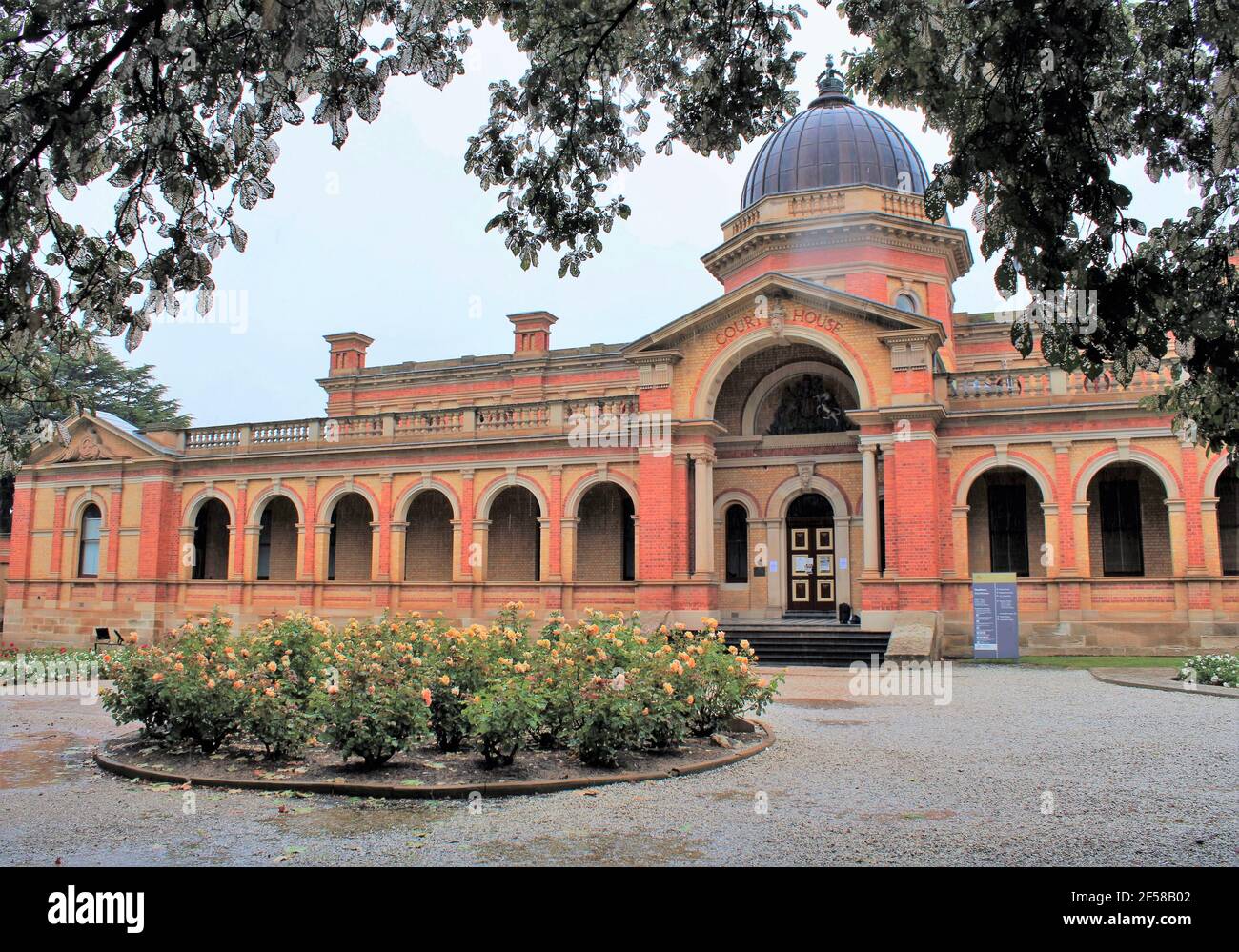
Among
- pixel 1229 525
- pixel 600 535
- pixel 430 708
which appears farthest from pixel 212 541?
pixel 1229 525

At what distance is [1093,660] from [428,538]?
18746 mm

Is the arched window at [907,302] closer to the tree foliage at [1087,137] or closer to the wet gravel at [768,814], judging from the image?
the wet gravel at [768,814]

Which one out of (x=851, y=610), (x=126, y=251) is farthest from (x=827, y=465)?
(x=126, y=251)

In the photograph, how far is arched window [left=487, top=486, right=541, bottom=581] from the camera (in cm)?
2903

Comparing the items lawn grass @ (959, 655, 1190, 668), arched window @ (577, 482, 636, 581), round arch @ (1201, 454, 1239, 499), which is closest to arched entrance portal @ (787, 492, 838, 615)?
lawn grass @ (959, 655, 1190, 668)

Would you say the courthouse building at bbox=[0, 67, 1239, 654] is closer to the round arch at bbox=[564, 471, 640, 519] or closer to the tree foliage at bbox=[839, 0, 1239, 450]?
the round arch at bbox=[564, 471, 640, 519]

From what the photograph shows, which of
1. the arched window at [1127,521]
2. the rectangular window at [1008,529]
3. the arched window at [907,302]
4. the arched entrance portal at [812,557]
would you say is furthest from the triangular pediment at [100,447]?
the arched window at [1127,521]

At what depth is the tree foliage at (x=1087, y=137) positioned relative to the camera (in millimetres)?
5266

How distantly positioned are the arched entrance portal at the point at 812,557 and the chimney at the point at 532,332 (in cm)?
1288

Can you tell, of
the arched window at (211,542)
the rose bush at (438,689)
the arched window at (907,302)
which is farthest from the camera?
the arched window at (211,542)

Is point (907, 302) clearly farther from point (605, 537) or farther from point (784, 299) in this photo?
point (605, 537)

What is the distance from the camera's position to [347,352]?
37781mm

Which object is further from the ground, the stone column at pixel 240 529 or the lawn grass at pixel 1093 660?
the stone column at pixel 240 529

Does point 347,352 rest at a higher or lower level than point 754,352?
higher
